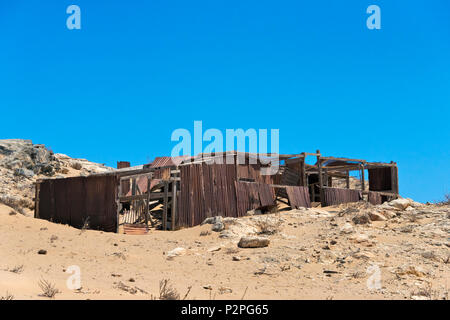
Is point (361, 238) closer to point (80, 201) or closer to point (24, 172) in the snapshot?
point (80, 201)

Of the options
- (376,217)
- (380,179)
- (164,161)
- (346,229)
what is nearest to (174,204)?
(346,229)

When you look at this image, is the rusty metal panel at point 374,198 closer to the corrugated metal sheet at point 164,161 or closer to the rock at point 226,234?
the corrugated metal sheet at point 164,161

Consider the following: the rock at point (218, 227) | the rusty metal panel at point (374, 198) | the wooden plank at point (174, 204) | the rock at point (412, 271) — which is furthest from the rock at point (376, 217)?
the rusty metal panel at point (374, 198)

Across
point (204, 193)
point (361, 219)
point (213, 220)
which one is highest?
point (204, 193)

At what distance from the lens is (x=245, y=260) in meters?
10.3

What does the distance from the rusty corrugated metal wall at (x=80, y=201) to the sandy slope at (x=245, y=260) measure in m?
1.71

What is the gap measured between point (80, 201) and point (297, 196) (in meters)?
10.9

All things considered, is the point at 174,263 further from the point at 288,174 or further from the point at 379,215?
the point at 288,174

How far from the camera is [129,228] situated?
15750 mm

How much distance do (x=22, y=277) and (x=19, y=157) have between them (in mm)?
24555
